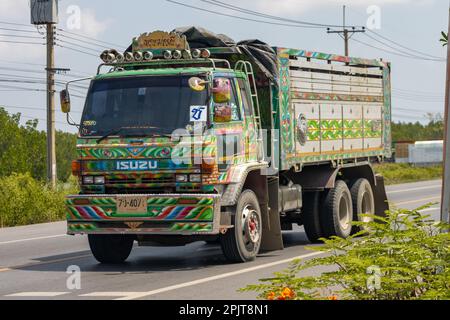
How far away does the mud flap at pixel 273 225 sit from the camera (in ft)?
49.5

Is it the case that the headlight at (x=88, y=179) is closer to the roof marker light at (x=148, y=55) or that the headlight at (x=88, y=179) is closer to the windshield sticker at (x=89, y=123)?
the windshield sticker at (x=89, y=123)

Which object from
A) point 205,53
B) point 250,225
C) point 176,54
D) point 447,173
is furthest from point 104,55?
point 447,173

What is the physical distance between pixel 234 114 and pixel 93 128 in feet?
6.09

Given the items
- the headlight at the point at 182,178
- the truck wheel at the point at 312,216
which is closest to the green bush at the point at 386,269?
the headlight at the point at 182,178

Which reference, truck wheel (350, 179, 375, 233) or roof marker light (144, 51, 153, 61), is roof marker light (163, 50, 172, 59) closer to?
roof marker light (144, 51, 153, 61)

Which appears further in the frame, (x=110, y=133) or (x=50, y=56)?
(x=50, y=56)

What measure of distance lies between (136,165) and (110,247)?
1.66 m

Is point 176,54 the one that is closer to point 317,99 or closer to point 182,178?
point 182,178

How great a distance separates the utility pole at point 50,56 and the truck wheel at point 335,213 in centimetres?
2093

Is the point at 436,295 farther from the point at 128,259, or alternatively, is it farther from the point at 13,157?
the point at 13,157

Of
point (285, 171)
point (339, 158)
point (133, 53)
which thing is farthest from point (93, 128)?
point (339, 158)

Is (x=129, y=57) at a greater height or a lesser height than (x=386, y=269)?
greater

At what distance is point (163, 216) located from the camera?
1317cm

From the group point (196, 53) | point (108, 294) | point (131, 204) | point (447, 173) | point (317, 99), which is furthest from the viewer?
point (317, 99)
